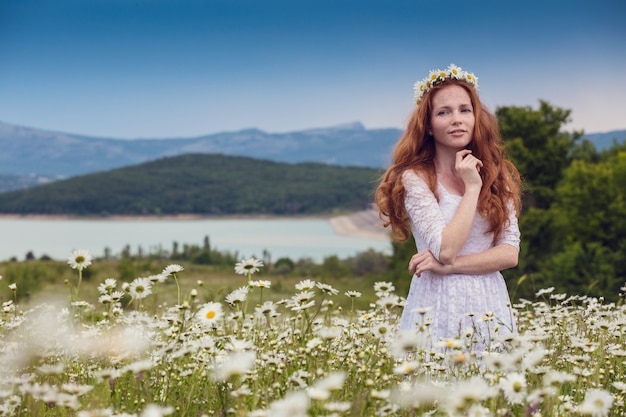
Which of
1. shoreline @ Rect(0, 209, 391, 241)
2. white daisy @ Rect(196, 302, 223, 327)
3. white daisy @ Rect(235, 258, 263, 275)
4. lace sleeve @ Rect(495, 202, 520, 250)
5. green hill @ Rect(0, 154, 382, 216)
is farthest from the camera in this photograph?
green hill @ Rect(0, 154, 382, 216)

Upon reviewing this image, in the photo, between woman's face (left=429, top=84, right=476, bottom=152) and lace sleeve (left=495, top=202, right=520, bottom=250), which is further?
woman's face (left=429, top=84, right=476, bottom=152)

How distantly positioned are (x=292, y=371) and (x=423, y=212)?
64.3 inches

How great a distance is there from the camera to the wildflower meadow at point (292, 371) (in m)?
2.61

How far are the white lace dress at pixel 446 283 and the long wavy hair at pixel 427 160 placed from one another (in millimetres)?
206

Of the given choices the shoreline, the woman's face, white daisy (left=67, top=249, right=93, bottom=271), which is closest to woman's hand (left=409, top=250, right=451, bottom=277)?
the woman's face

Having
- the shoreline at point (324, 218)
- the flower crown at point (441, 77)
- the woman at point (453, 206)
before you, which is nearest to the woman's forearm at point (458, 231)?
the woman at point (453, 206)

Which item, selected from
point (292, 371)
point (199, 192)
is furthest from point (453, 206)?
point (199, 192)

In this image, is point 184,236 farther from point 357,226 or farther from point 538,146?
point 538,146

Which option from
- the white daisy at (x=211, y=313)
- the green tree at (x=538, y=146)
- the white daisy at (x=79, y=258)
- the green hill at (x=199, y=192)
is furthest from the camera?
the green hill at (x=199, y=192)

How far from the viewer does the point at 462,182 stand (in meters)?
5.15

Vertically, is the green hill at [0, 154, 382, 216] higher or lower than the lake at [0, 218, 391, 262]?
higher

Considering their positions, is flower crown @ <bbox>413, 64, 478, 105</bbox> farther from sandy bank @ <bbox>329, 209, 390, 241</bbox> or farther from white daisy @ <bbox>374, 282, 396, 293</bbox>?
sandy bank @ <bbox>329, 209, 390, 241</bbox>

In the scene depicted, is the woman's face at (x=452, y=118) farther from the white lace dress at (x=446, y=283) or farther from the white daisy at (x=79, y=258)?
the white daisy at (x=79, y=258)

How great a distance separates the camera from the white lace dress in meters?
4.68
